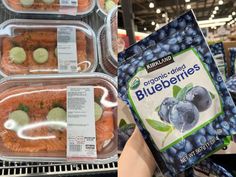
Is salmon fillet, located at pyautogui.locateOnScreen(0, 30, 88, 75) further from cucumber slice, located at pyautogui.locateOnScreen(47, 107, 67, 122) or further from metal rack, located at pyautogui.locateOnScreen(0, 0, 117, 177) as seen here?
metal rack, located at pyautogui.locateOnScreen(0, 0, 117, 177)

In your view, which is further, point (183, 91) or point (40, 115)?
point (183, 91)

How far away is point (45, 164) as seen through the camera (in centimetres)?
77

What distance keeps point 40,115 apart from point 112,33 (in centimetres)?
27

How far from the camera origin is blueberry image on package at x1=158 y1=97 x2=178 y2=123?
0.94 m

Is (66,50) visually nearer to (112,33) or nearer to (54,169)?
(112,33)

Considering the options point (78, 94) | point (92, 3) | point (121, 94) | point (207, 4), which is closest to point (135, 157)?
point (121, 94)

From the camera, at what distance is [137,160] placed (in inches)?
38.0

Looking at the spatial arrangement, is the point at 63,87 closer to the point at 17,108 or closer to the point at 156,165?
the point at 17,108

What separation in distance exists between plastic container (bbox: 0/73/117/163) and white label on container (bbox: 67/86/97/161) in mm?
27

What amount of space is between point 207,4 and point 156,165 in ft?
65.5

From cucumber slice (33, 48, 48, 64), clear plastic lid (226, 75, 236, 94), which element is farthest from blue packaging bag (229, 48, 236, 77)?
cucumber slice (33, 48, 48, 64)

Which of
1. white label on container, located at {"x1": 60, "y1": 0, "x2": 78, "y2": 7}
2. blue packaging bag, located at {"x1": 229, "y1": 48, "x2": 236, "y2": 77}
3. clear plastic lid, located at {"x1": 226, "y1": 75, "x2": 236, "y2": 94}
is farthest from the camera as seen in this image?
blue packaging bag, located at {"x1": 229, "y1": 48, "x2": 236, "y2": 77}
